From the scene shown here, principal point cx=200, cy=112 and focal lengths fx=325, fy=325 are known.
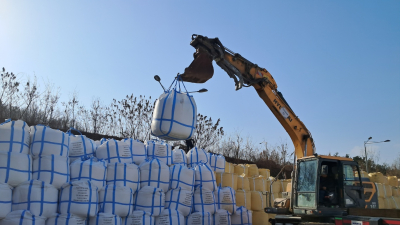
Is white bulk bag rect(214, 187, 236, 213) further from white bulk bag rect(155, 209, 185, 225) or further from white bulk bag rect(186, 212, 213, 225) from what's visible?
white bulk bag rect(155, 209, 185, 225)

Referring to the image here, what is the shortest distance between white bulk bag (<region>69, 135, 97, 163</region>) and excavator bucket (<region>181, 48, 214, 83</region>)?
188 cm

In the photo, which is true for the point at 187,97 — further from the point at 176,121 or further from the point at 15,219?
the point at 15,219

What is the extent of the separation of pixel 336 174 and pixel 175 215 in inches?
104

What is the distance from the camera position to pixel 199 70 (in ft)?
17.4

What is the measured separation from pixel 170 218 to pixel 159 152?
48.0 inches

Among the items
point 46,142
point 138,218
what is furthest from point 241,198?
point 46,142

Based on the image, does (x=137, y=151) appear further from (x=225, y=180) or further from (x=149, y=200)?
(x=225, y=180)

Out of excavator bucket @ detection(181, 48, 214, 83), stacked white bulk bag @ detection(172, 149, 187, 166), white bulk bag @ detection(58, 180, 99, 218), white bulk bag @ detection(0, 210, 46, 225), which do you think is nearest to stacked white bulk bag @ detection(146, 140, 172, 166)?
stacked white bulk bag @ detection(172, 149, 187, 166)

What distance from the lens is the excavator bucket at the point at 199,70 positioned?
17.2ft

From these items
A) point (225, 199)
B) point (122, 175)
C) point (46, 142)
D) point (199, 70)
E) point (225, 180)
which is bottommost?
point (225, 199)

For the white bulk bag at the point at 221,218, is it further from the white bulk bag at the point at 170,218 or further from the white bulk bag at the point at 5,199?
the white bulk bag at the point at 5,199

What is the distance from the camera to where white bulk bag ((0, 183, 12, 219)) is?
12.7ft

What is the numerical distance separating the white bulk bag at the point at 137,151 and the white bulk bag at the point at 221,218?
172 cm

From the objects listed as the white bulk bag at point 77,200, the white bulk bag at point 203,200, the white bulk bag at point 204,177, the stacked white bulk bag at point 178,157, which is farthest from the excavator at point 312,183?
the white bulk bag at point 77,200
